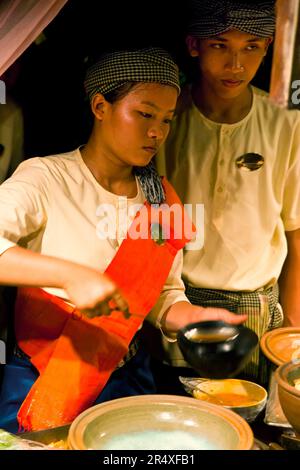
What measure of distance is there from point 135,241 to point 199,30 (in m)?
0.83

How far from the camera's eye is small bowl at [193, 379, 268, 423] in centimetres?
201

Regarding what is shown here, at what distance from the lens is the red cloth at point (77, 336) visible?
2.09 metres

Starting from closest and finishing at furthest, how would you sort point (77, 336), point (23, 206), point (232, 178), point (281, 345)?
point (23, 206) → point (77, 336) → point (281, 345) → point (232, 178)

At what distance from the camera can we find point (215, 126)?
2.65 meters

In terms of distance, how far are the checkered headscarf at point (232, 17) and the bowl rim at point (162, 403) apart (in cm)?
129

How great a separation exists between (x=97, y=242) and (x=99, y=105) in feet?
1.50

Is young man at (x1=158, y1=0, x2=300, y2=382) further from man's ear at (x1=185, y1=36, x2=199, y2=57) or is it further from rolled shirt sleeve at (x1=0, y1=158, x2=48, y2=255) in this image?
rolled shirt sleeve at (x1=0, y1=158, x2=48, y2=255)

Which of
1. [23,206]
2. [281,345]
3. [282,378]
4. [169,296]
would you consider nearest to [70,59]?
[23,206]

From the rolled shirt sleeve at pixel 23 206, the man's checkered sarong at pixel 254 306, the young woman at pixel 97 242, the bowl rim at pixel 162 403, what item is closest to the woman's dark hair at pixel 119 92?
the young woman at pixel 97 242

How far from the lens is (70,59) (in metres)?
2.67

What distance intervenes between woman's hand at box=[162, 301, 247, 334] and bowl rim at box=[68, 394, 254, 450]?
32 centimetres

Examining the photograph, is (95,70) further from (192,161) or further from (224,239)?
(224,239)

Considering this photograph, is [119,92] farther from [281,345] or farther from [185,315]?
[281,345]

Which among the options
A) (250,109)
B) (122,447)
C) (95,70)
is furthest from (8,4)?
(122,447)
